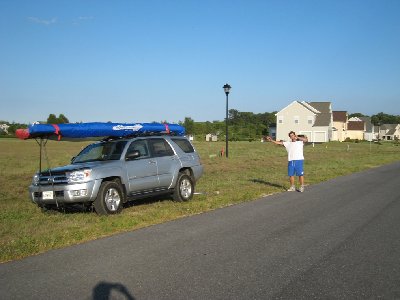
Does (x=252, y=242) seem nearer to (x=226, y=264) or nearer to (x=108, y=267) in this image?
(x=226, y=264)

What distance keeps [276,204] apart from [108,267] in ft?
20.6

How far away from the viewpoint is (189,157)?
12.4 m

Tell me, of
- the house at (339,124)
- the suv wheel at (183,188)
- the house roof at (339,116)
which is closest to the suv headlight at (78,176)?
the suv wheel at (183,188)

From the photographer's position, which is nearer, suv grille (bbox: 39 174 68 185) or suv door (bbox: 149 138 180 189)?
suv grille (bbox: 39 174 68 185)

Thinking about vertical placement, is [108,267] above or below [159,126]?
below

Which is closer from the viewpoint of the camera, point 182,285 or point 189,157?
point 182,285

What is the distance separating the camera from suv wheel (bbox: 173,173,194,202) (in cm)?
1170

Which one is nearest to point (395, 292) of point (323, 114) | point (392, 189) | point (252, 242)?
point (252, 242)

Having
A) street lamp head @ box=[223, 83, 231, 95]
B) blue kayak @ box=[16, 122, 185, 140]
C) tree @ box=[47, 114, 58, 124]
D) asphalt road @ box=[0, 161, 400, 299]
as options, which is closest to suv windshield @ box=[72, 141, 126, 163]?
blue kayak @ box=[16, 122, 185, 140]

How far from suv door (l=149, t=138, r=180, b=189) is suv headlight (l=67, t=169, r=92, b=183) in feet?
7.11

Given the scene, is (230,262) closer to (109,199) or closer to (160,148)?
(109,199)

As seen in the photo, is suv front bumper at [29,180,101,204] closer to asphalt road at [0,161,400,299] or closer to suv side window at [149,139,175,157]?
asphalt road at [0,161,400,299]

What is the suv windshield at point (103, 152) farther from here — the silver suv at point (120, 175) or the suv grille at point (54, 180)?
the suv grille at point (54, 180)

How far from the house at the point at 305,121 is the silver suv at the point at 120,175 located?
65.7 metres
